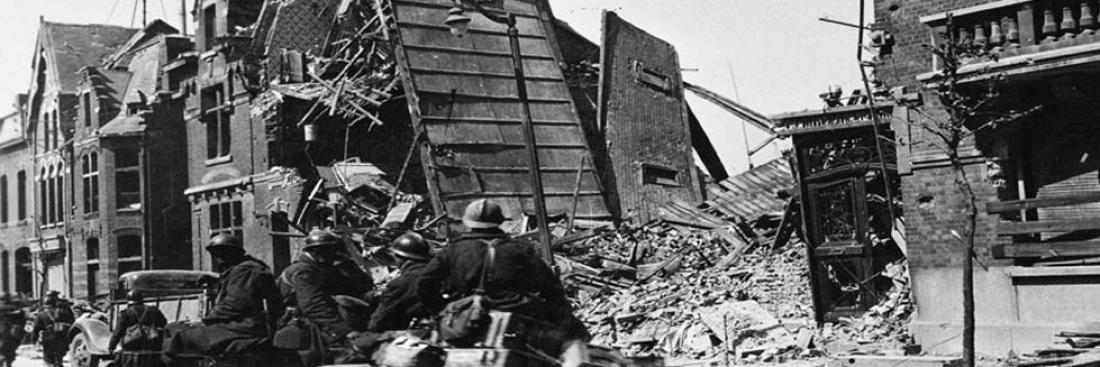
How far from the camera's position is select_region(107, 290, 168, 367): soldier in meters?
11.3

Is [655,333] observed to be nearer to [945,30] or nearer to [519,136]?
[945,30]

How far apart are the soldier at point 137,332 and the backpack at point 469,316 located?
5010 mm

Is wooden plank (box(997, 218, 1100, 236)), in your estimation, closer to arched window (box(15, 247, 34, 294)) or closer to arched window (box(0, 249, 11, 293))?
arched window (box(15, 247, 34, 294))

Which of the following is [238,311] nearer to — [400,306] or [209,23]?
[400,306]

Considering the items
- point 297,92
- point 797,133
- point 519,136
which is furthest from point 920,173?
point 297,92

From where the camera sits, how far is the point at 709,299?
20.2 metres

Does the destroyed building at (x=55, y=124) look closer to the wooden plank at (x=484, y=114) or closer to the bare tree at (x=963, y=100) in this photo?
the wooden plank at (x=484, y=114)

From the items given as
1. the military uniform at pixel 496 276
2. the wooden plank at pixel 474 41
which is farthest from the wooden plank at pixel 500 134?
the military uniform at pixel 496 276

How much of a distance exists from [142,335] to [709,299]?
36.9 ft

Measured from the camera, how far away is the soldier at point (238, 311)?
8898 mm

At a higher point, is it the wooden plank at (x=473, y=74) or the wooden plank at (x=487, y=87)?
the wooden plank at (x=473, y=74)

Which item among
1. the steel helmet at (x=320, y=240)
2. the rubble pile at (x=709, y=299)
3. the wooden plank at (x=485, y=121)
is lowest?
the rubble pile at (x=709, y=299)

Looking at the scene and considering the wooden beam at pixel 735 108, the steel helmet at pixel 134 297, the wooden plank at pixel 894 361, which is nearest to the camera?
the steel helmet at pixel 134 297

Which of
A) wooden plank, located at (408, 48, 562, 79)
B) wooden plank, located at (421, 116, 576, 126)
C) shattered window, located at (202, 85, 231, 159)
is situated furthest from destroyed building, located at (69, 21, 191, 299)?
wooden plank, located at (421, 116, 576, 126)
